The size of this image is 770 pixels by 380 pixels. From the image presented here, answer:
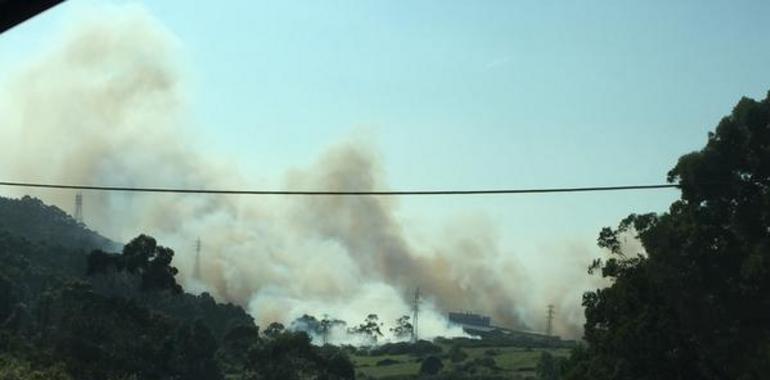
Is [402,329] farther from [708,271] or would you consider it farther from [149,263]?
[708,271]

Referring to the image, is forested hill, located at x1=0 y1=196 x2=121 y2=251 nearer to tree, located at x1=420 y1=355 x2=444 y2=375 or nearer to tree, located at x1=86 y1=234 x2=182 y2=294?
tree, located at x1=420 y1=355 x2=444 y2=375

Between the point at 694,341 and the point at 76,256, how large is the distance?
91.5m

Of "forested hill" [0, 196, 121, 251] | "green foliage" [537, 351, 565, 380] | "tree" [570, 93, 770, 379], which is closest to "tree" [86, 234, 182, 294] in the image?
"green foliage" [537, 351, 565, 380]

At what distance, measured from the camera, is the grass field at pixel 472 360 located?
121 metres

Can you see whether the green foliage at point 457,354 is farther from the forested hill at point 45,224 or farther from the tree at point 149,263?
the forested hill at point 45,224

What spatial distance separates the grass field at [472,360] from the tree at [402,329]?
28.7 meters

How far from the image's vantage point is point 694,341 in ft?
123

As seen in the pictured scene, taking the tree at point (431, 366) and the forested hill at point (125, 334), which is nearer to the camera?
the forested hill at point (125, 334)

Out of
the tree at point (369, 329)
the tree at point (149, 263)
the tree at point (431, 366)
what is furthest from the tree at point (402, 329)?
the tree at point (149, 263)

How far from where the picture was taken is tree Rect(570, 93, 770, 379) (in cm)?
3606

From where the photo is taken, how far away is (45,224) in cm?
17962

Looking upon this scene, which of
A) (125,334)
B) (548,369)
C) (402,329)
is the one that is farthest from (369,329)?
(125,334)

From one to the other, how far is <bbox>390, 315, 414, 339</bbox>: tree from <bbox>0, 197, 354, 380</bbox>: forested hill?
71378 mm

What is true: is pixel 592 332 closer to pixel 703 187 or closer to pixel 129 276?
pixel 703 187
